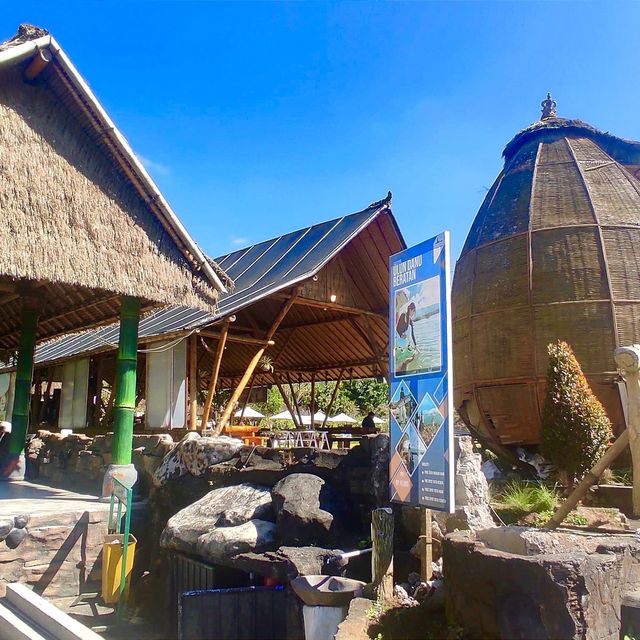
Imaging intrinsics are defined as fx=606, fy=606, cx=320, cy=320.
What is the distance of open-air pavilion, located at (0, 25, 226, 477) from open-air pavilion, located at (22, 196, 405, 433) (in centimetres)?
303

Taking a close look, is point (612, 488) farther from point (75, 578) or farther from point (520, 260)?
point (75, 578)

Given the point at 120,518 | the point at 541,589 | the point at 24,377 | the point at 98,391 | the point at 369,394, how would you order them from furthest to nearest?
the point at 369,394
the point at 98,391
the point at 24,377
the point at 120,518
the point at 541,589

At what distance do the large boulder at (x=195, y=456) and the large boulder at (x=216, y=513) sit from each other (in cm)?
62

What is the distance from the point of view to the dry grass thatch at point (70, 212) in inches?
274

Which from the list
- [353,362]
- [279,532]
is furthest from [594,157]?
[279,532]

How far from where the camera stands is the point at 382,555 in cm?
483

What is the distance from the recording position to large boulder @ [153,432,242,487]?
8023mm

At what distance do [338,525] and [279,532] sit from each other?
0.63 m

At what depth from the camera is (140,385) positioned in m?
18.4

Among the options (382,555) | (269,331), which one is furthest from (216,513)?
(269,331)

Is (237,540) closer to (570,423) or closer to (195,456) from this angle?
(195,456)

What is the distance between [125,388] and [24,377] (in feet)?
13.0

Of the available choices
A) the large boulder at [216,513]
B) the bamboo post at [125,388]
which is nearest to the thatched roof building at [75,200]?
the bamboo post at [125,388]

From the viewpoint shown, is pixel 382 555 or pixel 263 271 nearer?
pixel 382 555
